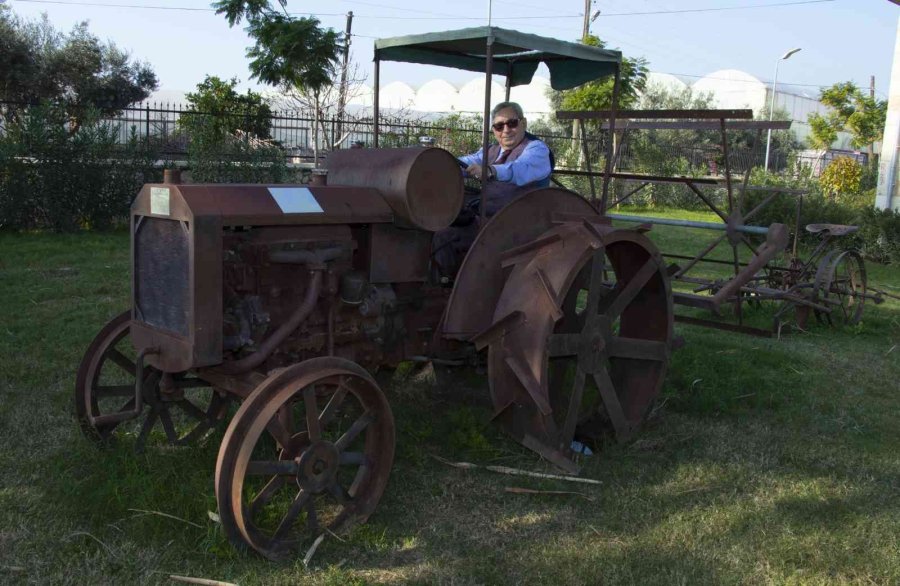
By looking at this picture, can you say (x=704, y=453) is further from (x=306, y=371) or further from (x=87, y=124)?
(x=87, y=124)

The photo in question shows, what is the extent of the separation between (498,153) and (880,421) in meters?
2.82

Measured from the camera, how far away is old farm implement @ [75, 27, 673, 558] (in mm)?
3172

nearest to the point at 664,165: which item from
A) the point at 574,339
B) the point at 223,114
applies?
the point at 223,114

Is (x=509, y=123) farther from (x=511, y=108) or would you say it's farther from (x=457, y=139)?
(x=457, y=139)

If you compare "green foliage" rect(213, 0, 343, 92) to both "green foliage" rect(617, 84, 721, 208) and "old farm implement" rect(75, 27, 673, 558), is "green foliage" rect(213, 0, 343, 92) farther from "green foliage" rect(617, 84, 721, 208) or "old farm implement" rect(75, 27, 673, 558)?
"old farm implement" rect(75, 27, 673, 558)

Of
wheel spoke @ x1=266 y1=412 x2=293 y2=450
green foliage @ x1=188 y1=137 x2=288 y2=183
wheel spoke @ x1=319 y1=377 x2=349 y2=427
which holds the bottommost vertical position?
wheel spoke @ x1=266 y1=412 x2=293 y2=450

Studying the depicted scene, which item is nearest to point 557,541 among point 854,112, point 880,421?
point 880,421

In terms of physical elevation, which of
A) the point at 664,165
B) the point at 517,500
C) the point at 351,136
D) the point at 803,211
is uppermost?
the point at 351,136

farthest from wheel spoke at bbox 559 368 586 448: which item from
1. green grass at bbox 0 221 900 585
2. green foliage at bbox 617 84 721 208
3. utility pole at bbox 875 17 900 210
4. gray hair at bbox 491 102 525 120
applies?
green foliage at bbox 617 84 721 208

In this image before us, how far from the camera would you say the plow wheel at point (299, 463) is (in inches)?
116

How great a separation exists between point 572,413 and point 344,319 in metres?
1.20

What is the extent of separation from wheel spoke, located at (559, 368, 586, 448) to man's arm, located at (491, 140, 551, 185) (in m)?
1.07

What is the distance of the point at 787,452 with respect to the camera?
14.1 feet

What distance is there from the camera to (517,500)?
3666 millimetres
